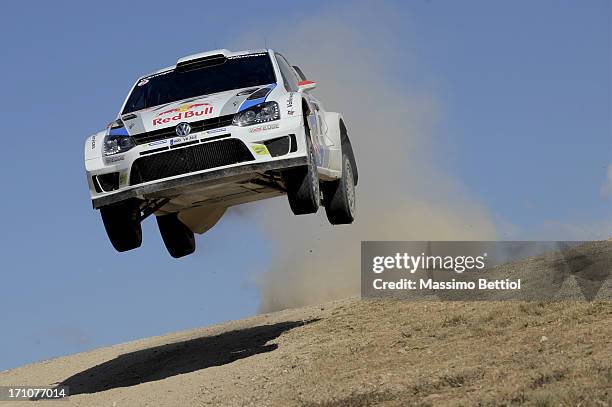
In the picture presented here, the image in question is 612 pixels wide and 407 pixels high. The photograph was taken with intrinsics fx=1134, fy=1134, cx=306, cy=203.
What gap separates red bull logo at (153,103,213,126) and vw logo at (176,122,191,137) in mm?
85

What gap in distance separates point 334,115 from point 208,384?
12.0 ft

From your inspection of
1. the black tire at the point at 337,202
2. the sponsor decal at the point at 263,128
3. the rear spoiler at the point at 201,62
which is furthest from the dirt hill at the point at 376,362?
the rear spoiler at the point at 201,62

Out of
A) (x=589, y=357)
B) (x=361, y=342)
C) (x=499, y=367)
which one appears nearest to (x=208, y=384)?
(x=361, y=342)

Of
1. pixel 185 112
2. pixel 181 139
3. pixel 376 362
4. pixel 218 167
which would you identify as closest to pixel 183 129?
pixel 181 139

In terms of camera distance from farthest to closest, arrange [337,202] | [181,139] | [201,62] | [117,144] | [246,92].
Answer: [337,202] → [201,62] → [246,92] → [117,144] → [181,139]

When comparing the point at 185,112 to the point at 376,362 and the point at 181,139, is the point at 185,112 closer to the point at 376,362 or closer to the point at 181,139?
the point at 181,139

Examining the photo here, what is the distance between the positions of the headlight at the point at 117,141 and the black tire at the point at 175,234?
2.56m

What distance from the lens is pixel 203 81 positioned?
482 inches

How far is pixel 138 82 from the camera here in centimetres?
1280

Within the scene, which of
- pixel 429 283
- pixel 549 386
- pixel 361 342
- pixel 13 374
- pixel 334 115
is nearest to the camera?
pixel 549 386

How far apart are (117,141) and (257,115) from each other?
1462 millimetres

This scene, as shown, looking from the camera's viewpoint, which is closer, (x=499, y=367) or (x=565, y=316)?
(x=499, y=367)

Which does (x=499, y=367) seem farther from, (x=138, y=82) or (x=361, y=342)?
(x=138, y=82)

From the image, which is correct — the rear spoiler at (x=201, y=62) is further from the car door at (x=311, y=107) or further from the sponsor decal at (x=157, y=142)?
the sponsor decal at (x=157, y=142)
